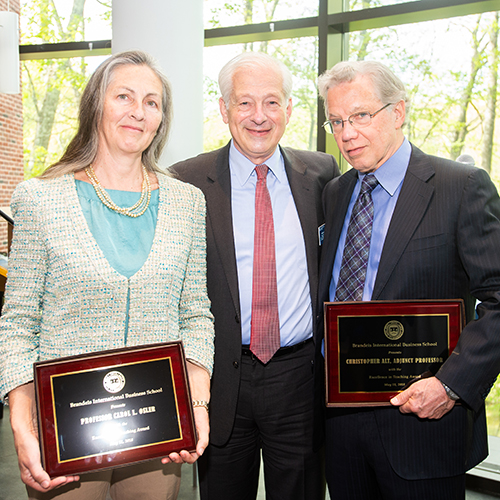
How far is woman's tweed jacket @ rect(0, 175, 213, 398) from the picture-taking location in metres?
1.49

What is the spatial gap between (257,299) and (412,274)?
63 cm

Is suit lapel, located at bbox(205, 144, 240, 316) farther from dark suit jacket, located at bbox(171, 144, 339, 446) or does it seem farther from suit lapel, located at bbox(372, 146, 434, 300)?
suit lapel, located at bbox(372, 146, 434, 300)

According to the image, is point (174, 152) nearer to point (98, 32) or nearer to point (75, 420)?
point (75, 420)

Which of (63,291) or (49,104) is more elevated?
(49,104)

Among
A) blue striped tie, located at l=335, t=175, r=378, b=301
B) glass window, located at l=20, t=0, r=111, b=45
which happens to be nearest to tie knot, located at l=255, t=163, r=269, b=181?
blue striped tie, located at l=335, t=175, r=378, b=301

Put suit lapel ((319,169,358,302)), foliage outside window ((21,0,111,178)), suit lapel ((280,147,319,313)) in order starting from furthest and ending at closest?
foliage outside window ((21,0,111,178)) < suit lapel ((280,147,319,313)) < suit lapel ((319,169,358,302))

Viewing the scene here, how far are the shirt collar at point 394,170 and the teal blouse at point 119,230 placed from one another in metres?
0.88

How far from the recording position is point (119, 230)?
5.26 ft

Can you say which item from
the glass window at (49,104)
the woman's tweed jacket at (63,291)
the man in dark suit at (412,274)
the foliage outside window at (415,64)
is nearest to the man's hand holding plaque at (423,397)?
the man in dark suit at (412,274)

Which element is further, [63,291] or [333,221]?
[333,221]

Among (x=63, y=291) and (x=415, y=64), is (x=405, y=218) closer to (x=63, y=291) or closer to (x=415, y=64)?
(x=63, y=291)

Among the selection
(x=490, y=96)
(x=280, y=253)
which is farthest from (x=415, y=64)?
(x=280, y=253)

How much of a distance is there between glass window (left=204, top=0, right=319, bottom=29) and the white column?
1.43 meters

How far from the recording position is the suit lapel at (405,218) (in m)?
1.78
